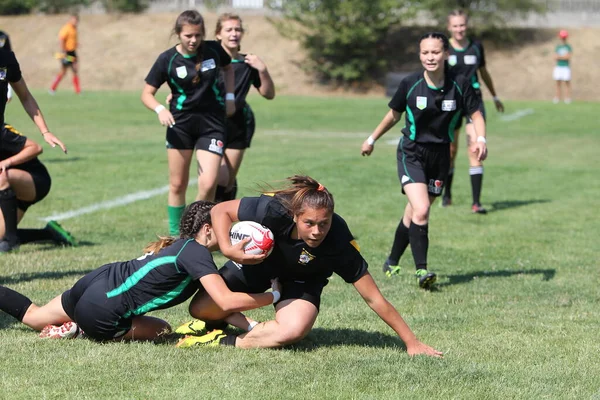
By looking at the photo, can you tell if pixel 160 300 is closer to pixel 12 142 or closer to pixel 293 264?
pixel 293 264

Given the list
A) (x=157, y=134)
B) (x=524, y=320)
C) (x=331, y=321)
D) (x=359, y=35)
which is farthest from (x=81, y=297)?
(x=359, y=35)

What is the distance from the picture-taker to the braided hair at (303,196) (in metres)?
4.96

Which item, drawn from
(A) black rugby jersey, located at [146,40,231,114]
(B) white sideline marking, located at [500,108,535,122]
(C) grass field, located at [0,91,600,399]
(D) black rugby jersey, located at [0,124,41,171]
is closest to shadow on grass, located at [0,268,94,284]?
(C) grass field, located at [0,91,600,399]

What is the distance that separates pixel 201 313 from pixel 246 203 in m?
0.79

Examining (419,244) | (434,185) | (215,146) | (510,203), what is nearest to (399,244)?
(419,244)

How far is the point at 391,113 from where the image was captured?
7.59 metres

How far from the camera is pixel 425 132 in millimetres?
7609

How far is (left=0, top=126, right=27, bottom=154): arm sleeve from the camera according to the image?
320 inches

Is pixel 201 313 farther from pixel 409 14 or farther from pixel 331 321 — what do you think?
pixel 409 14

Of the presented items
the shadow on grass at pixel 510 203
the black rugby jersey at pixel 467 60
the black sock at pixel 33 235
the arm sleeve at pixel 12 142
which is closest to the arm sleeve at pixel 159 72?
the arm sleeve at pixel 12 142

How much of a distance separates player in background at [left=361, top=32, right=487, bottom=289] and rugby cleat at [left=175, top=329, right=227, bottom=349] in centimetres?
241

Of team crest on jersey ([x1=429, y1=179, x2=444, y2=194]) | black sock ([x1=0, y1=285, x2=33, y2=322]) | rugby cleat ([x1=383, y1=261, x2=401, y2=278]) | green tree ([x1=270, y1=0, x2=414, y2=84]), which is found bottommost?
green tree ([x1=270, y1=0, x2=414, y2=84])

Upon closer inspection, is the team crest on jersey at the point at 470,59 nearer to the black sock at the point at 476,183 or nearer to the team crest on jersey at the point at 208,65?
the black sock at the point at 476,183

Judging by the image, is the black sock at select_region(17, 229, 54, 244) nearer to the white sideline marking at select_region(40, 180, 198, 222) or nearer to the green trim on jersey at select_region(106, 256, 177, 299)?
the white sideline marking at select_region(40, 180, 198, 222)
